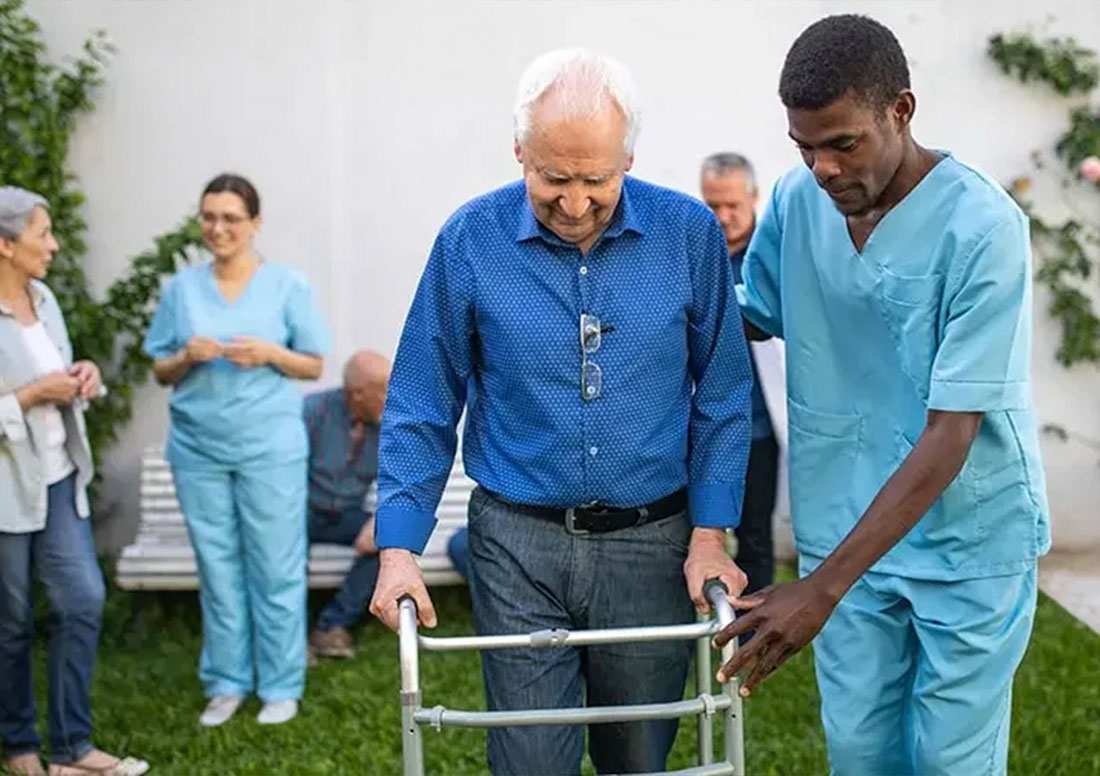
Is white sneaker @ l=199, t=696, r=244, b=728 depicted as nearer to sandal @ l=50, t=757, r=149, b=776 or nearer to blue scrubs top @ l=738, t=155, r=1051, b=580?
sandal @ l=50, t=757, r=149, b=776

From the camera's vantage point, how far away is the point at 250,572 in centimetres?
517

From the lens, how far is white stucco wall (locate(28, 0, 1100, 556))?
20.9 feet

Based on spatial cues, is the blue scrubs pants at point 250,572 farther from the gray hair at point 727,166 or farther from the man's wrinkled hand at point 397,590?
the man's wrinkled hand at point 397,590

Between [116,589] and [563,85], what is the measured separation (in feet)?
13.8

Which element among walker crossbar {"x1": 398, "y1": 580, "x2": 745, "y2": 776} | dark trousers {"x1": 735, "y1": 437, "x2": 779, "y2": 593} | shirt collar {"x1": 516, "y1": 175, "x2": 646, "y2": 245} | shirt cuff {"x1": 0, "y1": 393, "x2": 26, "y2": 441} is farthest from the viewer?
dark trousers {"x1": 735, "y1": 437, "x2": 779, "y2": 593}

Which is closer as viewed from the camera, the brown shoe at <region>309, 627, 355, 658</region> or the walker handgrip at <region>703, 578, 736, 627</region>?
the walker handgrip at <region>703, 578, 736, 627</region>

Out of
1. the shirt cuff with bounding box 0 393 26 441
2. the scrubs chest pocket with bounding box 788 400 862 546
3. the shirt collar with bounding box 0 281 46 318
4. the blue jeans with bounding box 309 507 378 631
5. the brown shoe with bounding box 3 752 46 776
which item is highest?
the shirt collar with bounding box 0 281 46 318

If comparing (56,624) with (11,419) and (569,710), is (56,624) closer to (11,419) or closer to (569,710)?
(11,419)

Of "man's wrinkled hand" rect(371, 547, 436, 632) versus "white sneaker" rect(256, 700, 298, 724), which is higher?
"man's wrinkled hand" rect(371, 547, 436, 632)

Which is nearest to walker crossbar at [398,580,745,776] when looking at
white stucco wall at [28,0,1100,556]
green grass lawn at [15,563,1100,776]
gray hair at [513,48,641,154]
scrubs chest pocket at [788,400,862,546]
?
scrubs chest pocket at [788,400,862,546]

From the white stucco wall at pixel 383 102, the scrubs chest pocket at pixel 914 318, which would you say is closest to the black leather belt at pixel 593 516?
the scrubs chest pocket at pixel 914 318

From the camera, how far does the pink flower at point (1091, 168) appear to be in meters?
6.43

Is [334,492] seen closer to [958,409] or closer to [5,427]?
[5,427]

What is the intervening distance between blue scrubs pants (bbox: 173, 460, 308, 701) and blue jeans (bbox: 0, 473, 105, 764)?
59 cm
